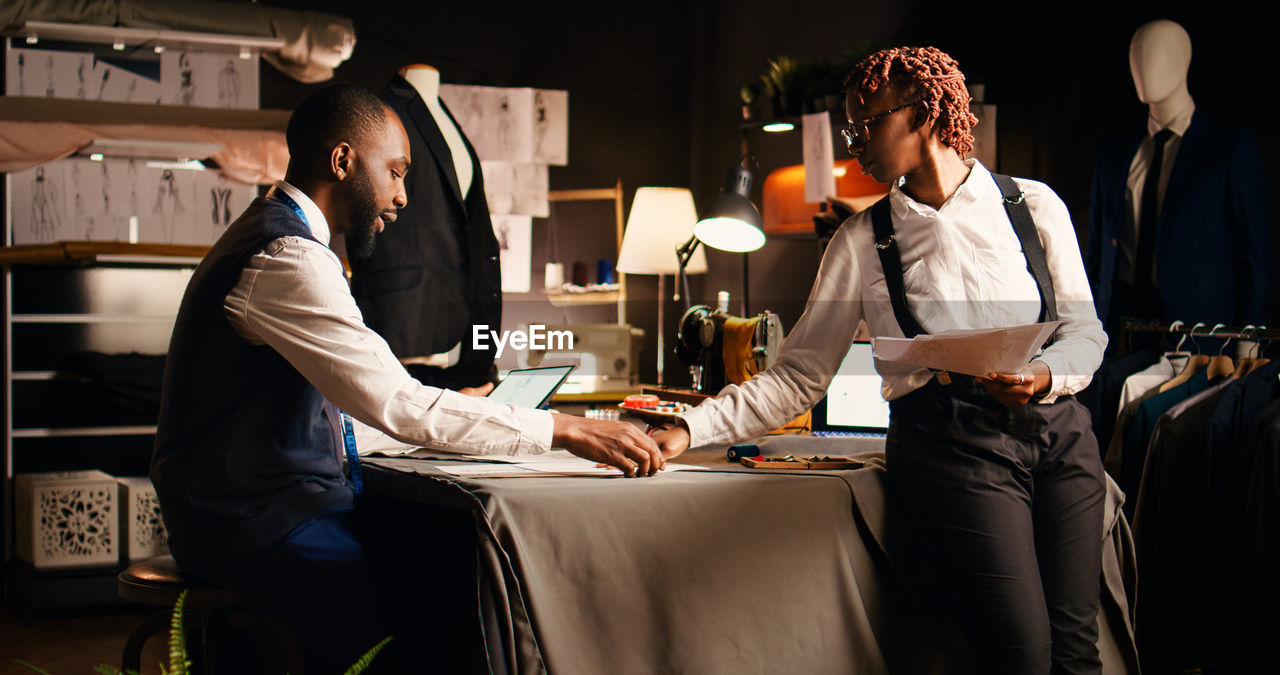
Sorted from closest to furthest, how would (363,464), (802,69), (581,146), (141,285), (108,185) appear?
(363,464)
(802,69)
(141,285)
(108,185)
(581,146)

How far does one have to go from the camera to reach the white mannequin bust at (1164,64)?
2764 mm

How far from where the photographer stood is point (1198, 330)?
8.15 ft

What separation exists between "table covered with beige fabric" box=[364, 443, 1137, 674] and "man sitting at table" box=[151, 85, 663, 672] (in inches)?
5.0

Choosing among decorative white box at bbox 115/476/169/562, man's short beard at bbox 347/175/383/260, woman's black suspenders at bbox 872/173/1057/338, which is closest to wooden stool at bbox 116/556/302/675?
man's short beard at bbox 347/175/383/260

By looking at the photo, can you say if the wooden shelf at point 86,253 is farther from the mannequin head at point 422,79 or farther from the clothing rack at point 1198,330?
the clothing rack at point 1198,330

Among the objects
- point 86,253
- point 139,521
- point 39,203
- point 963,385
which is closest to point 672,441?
point 963,385

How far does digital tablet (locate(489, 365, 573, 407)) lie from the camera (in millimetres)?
1964

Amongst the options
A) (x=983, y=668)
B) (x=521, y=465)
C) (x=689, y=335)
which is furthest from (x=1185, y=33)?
(x=521, y=465)

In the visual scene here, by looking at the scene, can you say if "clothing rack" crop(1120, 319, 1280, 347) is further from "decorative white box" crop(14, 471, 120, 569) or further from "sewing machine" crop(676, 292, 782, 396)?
"decorative white box" crop(14, 471, 120, 569)

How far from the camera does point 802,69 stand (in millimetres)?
3705

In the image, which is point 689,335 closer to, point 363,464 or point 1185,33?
point 363,464

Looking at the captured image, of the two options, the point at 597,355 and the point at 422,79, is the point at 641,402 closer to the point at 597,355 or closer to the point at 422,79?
the point at 422,79

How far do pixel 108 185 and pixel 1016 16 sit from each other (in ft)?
14.7

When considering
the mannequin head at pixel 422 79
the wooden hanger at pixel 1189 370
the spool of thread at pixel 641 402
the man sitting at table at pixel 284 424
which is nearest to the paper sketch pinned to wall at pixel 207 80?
the mannequin head at pixel 422 79
